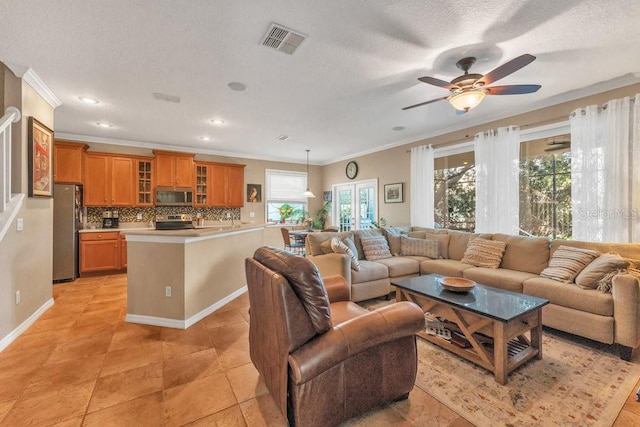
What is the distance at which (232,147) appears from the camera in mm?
6246

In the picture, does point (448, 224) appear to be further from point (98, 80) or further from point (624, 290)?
point (98, 80)

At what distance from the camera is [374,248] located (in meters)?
4.15

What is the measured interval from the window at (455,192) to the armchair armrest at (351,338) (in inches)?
142

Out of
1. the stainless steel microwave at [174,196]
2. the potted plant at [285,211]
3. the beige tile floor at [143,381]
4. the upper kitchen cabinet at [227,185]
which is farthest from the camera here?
the potted plant at [285,211]

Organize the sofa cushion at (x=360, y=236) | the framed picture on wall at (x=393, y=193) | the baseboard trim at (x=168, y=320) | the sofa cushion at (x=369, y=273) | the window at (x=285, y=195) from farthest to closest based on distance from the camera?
the window at (x=285, y=195) → the framed picture on wall at (x=393, y=193) → the sofa cushion at (x=360, y=236) → the sofa cushion at (x=369, y=273) → the baseboard trim at (x=168, y=320)

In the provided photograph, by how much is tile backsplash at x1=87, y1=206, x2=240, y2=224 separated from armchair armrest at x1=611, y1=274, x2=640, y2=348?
6591mm

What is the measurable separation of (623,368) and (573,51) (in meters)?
2.76

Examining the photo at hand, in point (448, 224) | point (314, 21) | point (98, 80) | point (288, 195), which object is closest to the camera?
point (314, 21)

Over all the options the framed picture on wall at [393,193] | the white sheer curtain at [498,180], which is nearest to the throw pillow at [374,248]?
the white sheer curtain at [498,180]

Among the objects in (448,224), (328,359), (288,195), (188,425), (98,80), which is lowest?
(188,425)

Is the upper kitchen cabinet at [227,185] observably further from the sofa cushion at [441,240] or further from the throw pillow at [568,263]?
the throw pillow at [568,263]

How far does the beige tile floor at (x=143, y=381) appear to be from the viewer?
5.47ft

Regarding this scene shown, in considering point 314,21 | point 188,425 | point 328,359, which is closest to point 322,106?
point 314,21

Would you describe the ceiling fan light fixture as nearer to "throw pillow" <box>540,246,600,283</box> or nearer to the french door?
"throw pillow" <box>540,246,600,283</box>
